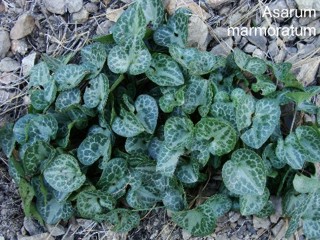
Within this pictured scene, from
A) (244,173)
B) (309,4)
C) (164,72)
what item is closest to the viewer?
(244,173)

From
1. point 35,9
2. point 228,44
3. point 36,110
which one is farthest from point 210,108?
point 35,9

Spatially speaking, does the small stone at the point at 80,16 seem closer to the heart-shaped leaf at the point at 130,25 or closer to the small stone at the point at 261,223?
A: the heart-shaped leaf at the point at 130,25

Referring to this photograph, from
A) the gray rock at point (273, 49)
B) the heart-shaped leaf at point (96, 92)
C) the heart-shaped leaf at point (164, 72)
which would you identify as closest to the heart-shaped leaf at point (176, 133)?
the heart-shaped leaf at point (164, 72)

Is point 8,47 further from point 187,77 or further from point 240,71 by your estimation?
point 240,71

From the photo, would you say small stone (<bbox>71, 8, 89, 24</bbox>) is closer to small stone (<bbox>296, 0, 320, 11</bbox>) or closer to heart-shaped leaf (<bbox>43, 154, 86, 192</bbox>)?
heart-shaped leaf (<bbox>43, 154, 86, 192</bbox>)

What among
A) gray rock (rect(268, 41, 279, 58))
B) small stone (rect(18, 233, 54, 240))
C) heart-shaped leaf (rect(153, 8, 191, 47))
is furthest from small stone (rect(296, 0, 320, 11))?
small stone (rect(18, 233, 54, 240))

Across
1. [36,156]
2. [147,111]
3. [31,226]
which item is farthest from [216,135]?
[31,226]

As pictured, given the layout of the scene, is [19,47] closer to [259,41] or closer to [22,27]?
[22,27]
